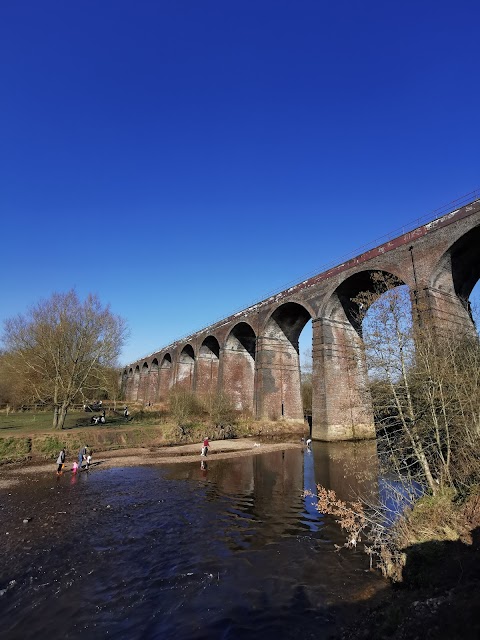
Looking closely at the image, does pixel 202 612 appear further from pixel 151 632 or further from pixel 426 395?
pixel 426 395

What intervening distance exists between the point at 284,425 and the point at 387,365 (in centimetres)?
2398

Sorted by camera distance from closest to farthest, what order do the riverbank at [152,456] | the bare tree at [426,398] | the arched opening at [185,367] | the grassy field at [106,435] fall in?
the bare tree at [426,398] < the riverbank at [152,456] < the grassy field at [106,435] < the arched opening at [185,367]

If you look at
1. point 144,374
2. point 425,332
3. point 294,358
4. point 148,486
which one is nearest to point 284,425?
point 294,358

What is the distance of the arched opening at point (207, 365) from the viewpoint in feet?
145

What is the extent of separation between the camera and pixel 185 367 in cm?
5184

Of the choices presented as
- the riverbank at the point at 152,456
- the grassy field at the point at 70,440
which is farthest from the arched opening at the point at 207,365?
the grassy field at the point at 70,440

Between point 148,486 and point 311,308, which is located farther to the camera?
point 311,308

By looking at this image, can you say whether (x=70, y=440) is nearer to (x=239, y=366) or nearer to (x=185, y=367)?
(x=239, y=366)

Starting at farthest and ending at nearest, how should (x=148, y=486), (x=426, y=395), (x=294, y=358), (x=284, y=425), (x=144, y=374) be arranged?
(x=144, y=374), (x=294, y=358), (x=284, y=425), (x=148, y=486), (x=426, y=395)

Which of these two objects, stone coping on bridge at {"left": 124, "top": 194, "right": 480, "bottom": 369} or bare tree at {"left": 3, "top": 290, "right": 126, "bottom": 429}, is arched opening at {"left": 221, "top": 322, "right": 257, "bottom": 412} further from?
bare tree at {"left": 3, "top": 290, "right": 126, "bottom": 429}

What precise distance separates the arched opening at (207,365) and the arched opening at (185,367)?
5421 mm

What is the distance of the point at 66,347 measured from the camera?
25.9m

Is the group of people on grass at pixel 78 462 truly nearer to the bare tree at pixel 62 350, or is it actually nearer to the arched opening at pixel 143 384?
the bare tree at pixel 62 350

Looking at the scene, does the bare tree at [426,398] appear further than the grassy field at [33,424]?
No
